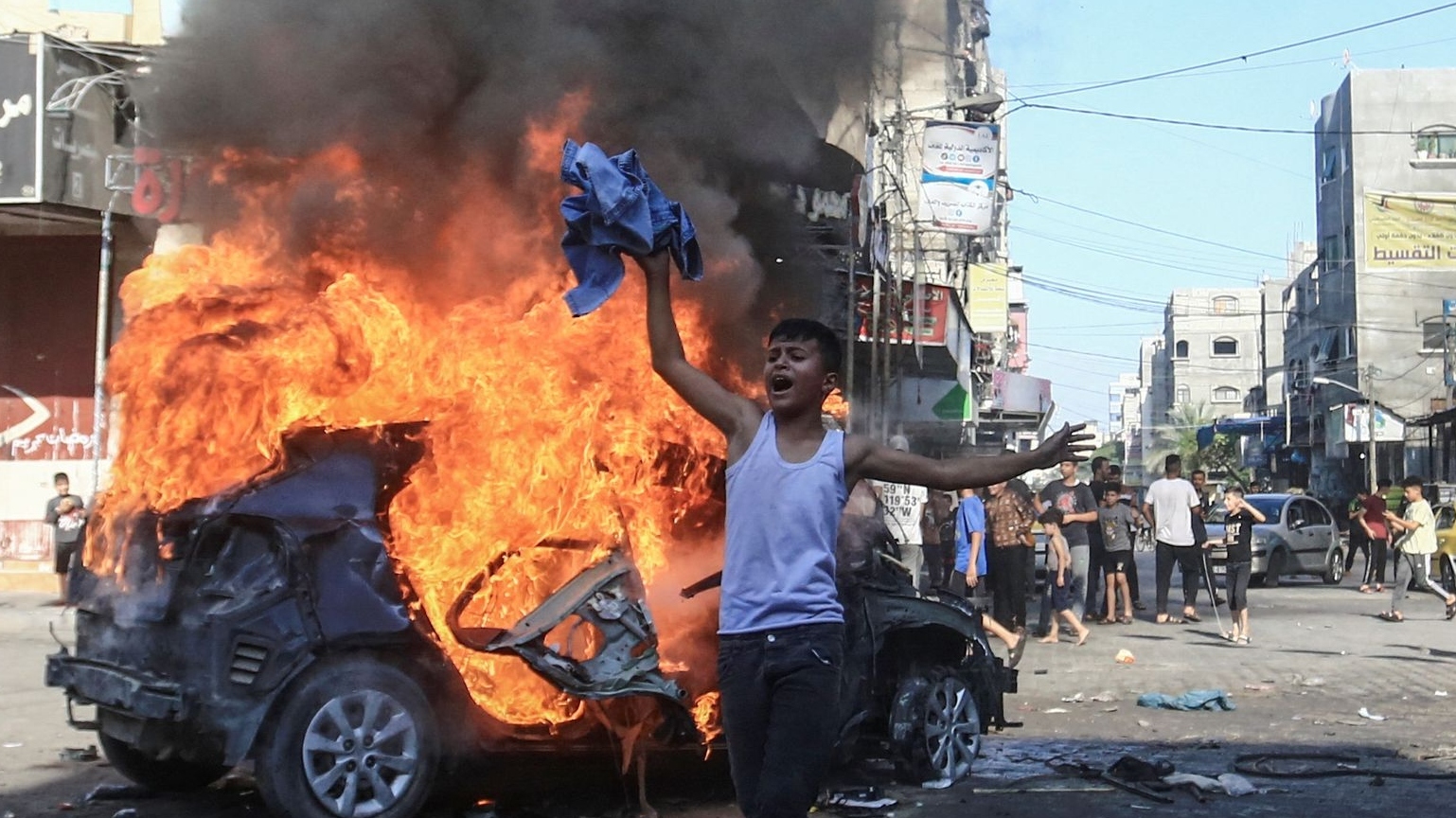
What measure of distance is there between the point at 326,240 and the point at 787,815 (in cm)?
577

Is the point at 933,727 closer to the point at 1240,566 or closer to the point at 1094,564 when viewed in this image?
the point at 1240,566

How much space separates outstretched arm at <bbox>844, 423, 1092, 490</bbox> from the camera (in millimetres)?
3879

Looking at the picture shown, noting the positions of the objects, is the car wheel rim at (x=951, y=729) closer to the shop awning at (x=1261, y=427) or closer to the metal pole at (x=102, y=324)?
the metal pole at (x=102, y=324)

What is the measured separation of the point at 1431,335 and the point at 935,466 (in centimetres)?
5639

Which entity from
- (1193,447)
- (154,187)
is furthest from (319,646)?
(1193,447)

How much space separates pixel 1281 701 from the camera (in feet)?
35.4

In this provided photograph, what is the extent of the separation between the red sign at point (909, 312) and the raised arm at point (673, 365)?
13.4 meters

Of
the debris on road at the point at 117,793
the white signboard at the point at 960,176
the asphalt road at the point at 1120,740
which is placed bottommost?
the asphalt road at the point at 1120,740

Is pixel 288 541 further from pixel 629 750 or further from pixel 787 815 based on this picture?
pixel 787 815

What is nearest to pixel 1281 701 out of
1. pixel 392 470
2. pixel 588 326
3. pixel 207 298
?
pixel 588 326

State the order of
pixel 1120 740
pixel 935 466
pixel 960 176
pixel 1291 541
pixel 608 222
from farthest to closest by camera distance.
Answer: pixel 1291 541 → pixel 960 176 → pixel 1120 740 → pixel 608 222 → pixel 935 466

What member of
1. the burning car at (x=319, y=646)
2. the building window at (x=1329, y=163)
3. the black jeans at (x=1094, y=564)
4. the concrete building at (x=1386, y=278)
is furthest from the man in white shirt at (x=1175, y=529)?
the building window at (x=1329, y=163)

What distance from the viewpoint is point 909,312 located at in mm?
20859

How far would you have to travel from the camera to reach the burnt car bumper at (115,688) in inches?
231
